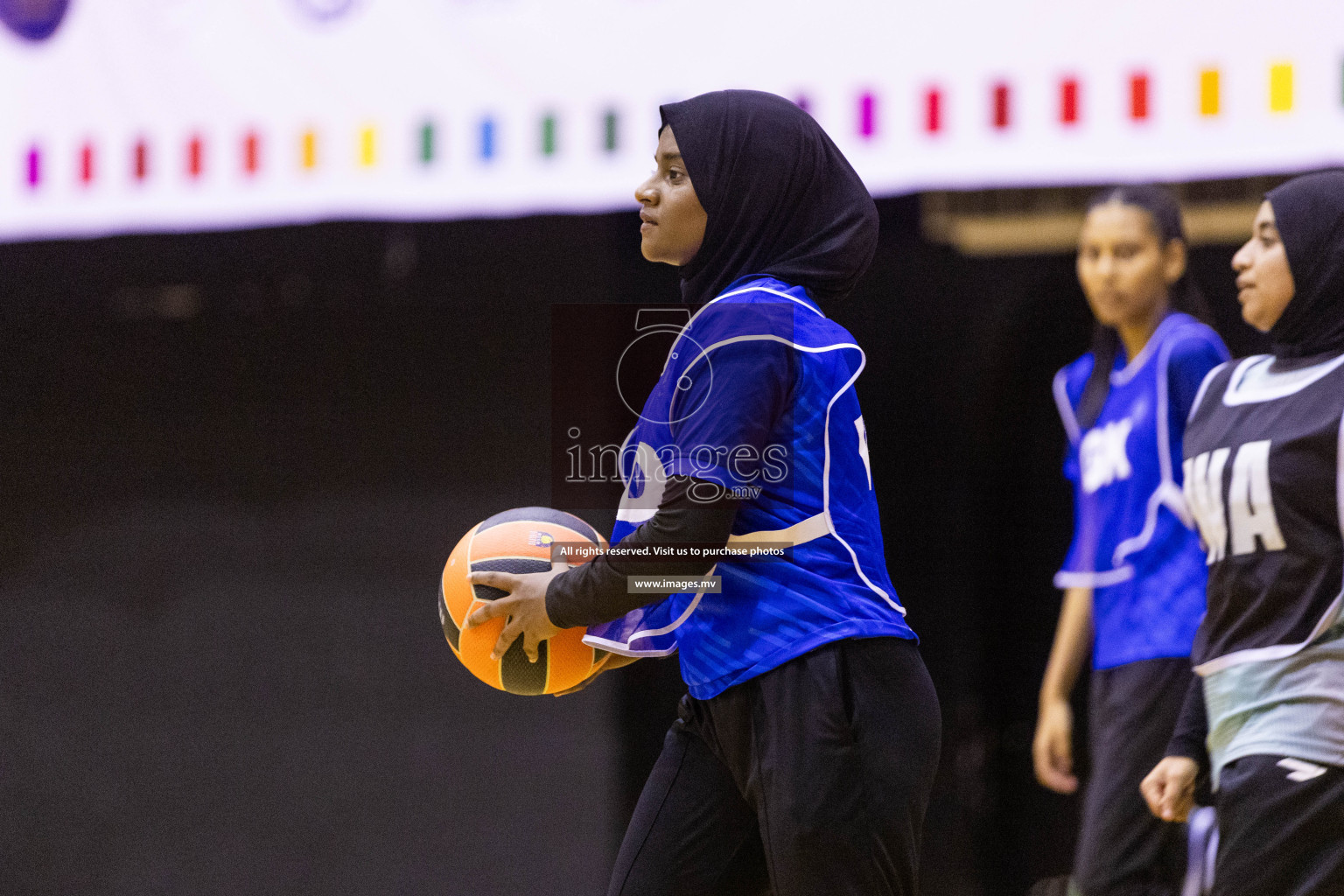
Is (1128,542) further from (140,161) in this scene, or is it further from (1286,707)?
(140,161)

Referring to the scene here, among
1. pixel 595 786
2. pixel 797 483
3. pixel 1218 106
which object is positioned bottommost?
pixel 595 786

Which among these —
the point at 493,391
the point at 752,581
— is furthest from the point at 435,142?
the point at 752,581

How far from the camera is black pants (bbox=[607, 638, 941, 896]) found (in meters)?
1.72

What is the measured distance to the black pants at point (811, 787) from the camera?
172cm

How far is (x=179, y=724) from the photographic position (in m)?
3.83

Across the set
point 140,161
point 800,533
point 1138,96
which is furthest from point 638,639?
point 140,161

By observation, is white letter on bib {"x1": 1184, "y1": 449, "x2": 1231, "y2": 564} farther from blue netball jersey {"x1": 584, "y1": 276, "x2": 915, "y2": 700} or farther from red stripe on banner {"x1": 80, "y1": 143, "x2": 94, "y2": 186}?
red stripe on banner {"x1": 80, "y1": 143, "x2": 94, "y2": 186}

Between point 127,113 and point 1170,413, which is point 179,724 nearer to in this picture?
point 127,113

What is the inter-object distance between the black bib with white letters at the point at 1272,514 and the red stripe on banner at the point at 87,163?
3085mm

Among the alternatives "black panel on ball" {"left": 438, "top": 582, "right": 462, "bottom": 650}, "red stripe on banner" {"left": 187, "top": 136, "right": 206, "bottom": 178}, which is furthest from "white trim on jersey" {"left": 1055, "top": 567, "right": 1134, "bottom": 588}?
"red stripe on banner" {"left": 187, "top": 136, "right": 206, "bottom": 178}

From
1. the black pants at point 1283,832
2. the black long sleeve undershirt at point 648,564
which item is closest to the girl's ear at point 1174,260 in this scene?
the black pants at point 1283,832

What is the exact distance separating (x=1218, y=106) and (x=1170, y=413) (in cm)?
76

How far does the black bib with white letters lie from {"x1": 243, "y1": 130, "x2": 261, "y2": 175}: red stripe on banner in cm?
259

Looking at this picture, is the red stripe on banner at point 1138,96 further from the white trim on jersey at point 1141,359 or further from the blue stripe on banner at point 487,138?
the blue stripe on banner at point 487,138
